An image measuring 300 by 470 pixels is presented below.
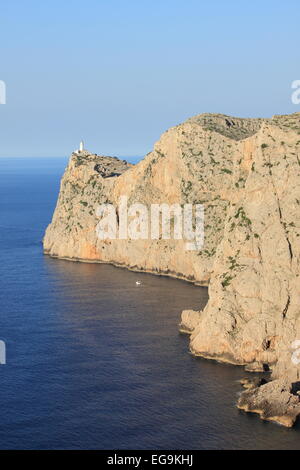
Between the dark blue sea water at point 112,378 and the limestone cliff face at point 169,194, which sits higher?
the limestone cliff face at point 169,194

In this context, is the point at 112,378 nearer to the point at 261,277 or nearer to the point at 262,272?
the point at 261,277

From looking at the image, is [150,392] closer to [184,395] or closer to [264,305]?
[184,395]

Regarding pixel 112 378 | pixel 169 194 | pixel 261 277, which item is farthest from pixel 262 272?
pixel 169 194

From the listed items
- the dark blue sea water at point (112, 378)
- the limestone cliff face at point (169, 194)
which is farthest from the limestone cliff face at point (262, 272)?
the limestone cliff face at point (169, 194)

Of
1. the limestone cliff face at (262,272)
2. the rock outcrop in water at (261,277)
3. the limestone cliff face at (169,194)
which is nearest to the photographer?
the rock outcrop in water at (261,277)

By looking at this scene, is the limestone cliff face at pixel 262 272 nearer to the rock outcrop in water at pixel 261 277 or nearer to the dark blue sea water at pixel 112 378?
the rock outcrop in water at pixel 261 277

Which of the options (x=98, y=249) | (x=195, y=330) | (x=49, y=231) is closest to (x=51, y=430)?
(x=195, y=330)
